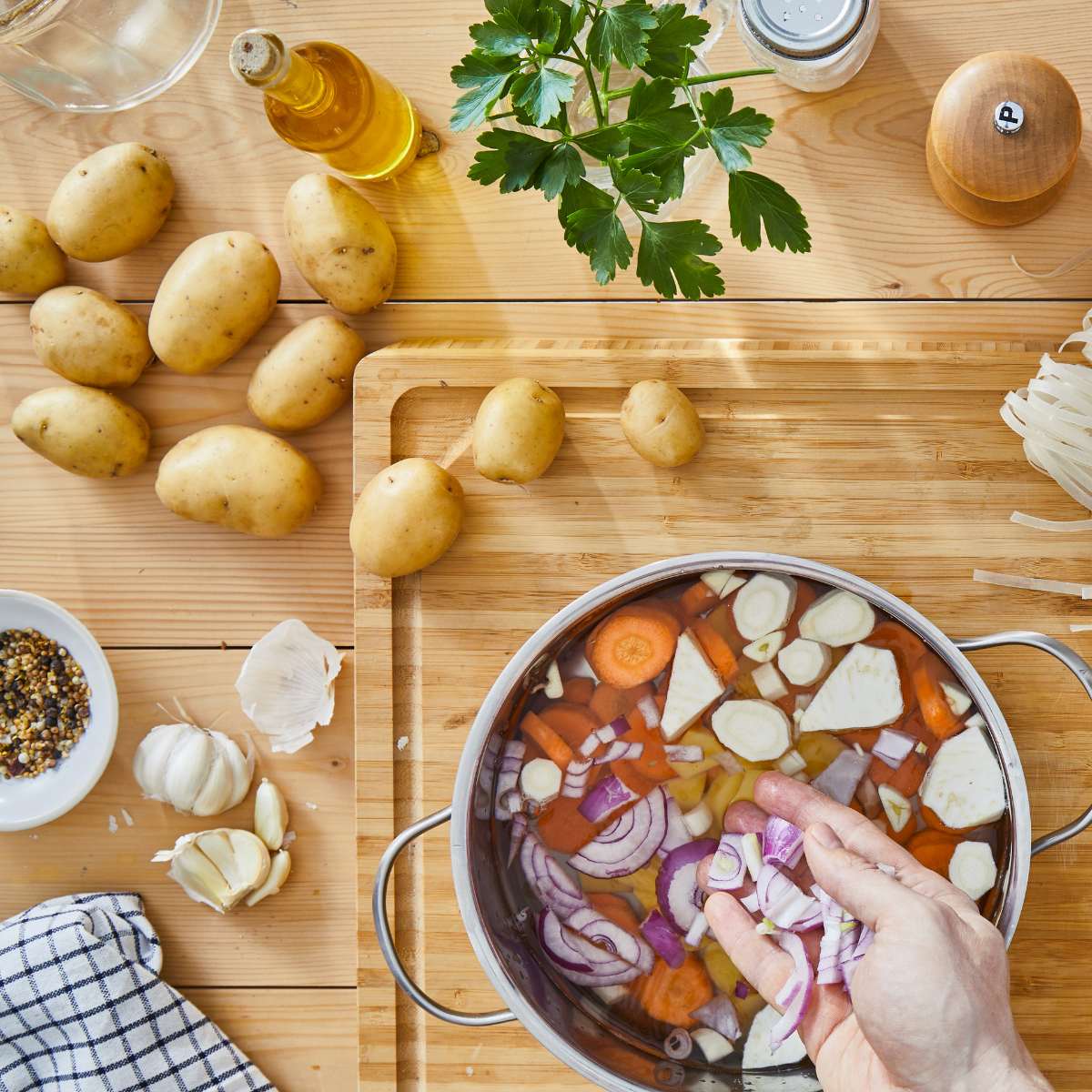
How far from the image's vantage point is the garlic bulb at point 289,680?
1.30 metres

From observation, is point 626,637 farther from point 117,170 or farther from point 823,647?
point 117,170

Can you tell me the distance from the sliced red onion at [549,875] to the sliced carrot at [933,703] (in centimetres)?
40

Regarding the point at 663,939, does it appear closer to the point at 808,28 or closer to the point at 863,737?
the point at 863,737

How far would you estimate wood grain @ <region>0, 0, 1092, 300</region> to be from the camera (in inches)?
48.1

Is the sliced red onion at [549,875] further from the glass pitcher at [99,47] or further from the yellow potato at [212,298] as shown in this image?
the glass pitcher at [99,47]

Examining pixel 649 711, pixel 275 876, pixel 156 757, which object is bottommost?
pixel 275 876

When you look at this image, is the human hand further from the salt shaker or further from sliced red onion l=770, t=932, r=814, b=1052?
the salt shaker

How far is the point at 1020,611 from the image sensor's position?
1168 mm

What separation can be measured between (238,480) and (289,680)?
0.82ft

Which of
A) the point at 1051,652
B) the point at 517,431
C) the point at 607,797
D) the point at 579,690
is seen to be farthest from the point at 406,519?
the point at 1051,652

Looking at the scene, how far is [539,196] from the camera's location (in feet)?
4.14

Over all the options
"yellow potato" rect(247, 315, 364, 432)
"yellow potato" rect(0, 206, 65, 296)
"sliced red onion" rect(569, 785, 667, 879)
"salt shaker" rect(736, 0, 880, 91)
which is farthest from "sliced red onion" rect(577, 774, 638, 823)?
"yellow potato" rect(0, 206, 65, 296)

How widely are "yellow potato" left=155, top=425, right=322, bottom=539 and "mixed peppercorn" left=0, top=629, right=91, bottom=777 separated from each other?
0.81ft

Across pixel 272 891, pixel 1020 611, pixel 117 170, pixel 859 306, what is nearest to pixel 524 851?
pixel 272 891
